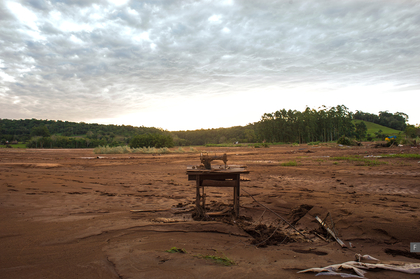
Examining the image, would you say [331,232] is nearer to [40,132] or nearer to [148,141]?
[148,141]

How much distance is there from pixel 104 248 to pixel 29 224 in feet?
7.22

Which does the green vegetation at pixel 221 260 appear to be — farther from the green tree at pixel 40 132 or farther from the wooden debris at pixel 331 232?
the green tree at pixel 40 132

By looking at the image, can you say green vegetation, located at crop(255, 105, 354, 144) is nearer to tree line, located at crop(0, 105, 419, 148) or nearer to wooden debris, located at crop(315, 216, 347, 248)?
tree line, located at crop(0, 105, 419, 148)

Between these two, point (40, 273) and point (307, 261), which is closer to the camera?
point (40, 273)

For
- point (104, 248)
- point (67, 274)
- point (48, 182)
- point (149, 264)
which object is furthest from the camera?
point (48, 182)

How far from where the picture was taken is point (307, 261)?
124 inches

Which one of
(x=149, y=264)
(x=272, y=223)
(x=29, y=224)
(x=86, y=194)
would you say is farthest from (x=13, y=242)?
(x=272, y=223)

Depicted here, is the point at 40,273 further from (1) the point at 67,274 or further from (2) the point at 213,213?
(2) the point at 213,213

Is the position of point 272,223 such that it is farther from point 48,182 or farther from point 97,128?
point 97,128

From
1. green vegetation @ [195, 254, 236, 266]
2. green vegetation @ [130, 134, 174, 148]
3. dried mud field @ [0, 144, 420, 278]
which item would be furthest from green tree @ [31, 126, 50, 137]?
green vegetation @ [195, 254, 236, 266]

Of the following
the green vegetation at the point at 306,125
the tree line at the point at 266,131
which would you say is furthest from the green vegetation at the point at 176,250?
the green vegetation at the point at 306,125

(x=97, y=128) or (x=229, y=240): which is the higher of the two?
(x=97, y=128)

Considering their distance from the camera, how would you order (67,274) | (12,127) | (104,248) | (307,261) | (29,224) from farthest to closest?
1. (12,127)
2. (29,224)
3. (104,248)
4. (307,261)
5. (67,274)

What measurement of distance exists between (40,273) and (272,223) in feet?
13.9
